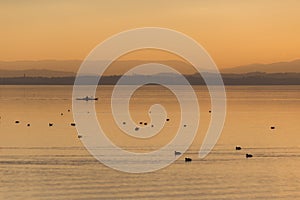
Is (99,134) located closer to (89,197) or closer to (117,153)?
(117,153)

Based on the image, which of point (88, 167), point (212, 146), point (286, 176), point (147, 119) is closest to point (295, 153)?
point (212, 146)

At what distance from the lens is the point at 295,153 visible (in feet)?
212

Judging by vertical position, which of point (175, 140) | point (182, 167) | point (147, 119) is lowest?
point (182, 167)

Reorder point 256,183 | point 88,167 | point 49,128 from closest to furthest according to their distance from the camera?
1. point 256,183
2. point 88,167
3. point 49,128

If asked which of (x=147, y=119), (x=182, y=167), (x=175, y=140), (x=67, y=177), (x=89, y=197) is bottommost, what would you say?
(x=89, y=197)

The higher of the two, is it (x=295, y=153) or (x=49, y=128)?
(x=49, y=128)

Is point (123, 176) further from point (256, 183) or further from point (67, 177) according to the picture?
point (256, 183)

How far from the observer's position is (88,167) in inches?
2136

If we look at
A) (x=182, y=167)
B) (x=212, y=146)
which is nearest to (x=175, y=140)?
(x=212, y=146)

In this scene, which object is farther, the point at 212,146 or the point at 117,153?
the point at 212,146

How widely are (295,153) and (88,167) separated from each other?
21.4m

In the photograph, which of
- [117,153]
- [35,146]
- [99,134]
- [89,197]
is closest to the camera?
[89,197]

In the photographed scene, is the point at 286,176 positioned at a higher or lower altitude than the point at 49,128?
lower

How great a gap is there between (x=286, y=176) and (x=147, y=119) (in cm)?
6182
